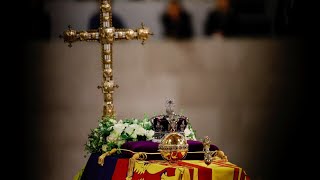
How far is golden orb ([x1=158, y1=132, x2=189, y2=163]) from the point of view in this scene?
14.8 ft

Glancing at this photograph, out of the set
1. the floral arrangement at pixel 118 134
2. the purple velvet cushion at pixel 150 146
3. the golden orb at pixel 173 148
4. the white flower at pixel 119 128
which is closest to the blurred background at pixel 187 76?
the floral arrangement at pixel 118 134

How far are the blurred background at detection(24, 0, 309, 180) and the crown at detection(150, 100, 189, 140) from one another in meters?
1.98

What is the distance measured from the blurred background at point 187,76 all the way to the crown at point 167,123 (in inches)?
78.0

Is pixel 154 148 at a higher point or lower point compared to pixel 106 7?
lower

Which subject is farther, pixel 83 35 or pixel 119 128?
pixel 83 35

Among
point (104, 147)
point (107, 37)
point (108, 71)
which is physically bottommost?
point (104, 147)

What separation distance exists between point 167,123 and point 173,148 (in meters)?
0.44

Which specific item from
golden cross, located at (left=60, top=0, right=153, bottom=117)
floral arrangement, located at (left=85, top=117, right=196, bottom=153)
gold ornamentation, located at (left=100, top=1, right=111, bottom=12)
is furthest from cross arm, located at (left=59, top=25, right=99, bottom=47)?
floral arrangement, located at (left=85, top=117, right=196, bottom=153)

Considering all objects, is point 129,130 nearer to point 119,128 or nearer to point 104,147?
point 119,128

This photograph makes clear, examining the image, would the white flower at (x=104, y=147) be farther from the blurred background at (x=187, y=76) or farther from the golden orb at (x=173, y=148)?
the blurred background at (x=187, y=76)

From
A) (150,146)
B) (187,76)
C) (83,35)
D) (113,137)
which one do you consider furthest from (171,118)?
(187,76)

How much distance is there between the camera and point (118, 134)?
16.9ft

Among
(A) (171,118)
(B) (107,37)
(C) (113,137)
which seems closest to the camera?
(A) (171,118)

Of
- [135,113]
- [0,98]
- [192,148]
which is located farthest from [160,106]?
[192,148]
